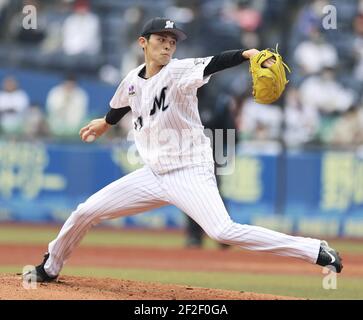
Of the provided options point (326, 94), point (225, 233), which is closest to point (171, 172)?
point (225, 233)

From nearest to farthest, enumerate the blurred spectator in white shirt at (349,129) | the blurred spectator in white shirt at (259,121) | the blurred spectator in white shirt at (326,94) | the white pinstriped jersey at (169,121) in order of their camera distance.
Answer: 1. the white pinstriped jersey at (169,121)
2. the blurred spectator in white shirt at (349,129)
3. the blurred spectator in white shirt at (259,121)
4. the blurred spectator in white shirt at (326,94)

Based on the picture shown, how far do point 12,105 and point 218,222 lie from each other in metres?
9.71

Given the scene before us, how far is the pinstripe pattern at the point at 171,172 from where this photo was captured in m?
6.57

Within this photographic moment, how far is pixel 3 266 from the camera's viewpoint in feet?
33.4

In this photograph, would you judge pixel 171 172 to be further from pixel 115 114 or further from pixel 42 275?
pixel 42 275

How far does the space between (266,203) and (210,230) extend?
8.56m

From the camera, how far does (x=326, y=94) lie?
51.8 ft

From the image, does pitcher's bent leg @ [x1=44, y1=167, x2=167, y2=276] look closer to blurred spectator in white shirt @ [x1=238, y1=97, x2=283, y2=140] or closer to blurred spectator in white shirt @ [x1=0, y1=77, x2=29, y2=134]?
blurred spectator in white shirt @ [x1=238, y1=97, x2=283, y2=140]

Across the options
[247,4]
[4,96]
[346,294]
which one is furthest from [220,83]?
[346,294]

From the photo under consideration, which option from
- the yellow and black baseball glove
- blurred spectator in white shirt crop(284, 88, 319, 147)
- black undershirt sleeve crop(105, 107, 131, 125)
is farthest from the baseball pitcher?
blurred spectator in white shirt crop(284, 88, 319, 147)

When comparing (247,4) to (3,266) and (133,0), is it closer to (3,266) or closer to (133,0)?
(133,0)

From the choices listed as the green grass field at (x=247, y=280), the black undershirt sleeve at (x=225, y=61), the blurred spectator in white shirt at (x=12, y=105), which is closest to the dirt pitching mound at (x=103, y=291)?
the green grass field at (x=247, y=280)

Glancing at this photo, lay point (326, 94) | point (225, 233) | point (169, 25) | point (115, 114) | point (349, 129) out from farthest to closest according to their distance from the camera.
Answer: point (326, 94)
point (349, 129)
point (115, 114)
point (169, 25)
point (225, 233)

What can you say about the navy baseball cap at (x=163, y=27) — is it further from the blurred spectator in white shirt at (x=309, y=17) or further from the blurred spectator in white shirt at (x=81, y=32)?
the blurred spectator in white shirt at (x=81, y=32)
